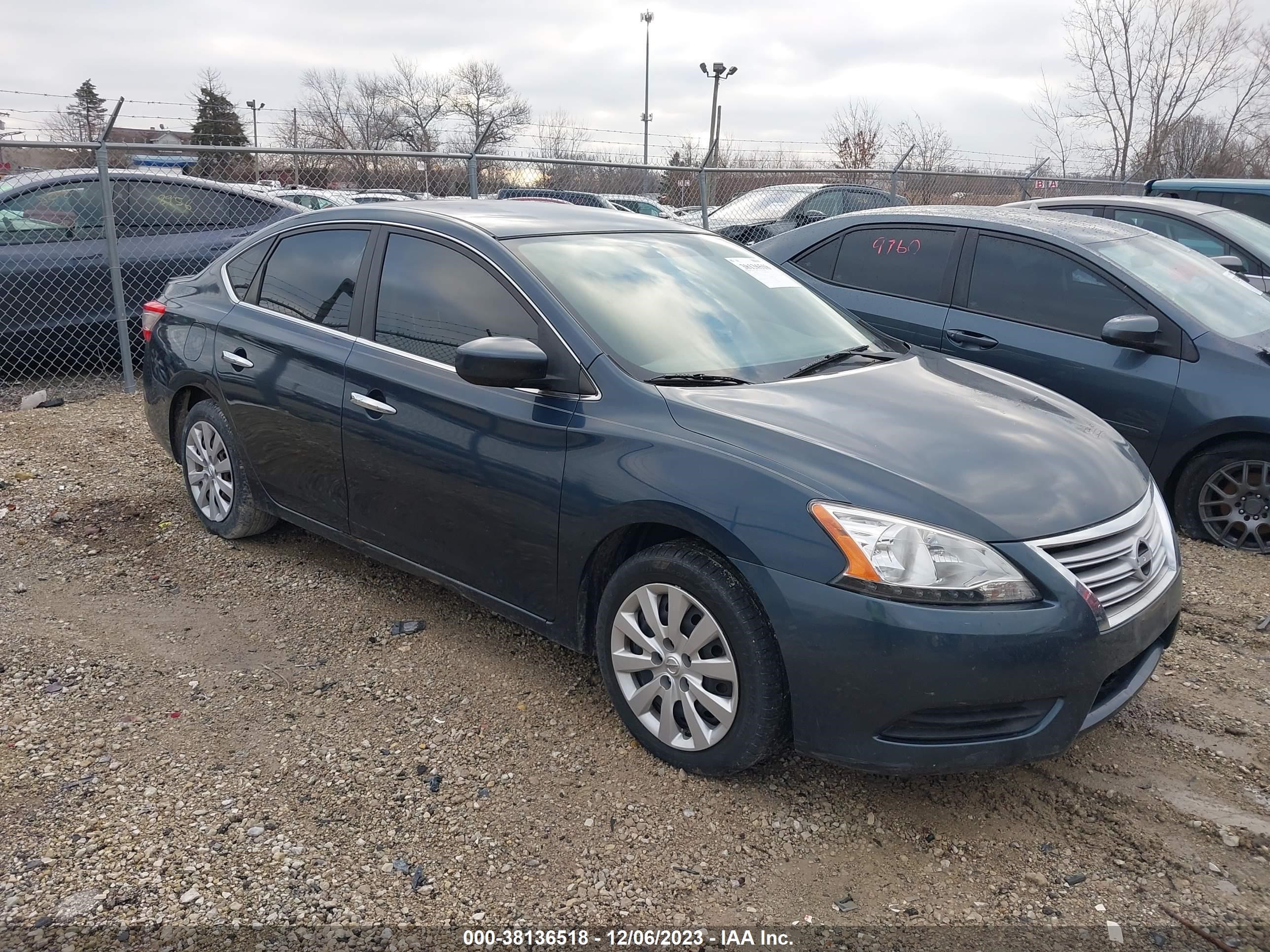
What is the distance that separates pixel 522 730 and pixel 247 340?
7.39ft

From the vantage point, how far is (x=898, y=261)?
19.2 ft

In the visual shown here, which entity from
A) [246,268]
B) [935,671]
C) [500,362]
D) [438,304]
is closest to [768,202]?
[246,268]

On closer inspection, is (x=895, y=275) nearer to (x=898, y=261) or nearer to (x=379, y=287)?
(x=898, y=261)

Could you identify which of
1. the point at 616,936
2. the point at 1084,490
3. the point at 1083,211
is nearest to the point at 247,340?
the point at 616,936

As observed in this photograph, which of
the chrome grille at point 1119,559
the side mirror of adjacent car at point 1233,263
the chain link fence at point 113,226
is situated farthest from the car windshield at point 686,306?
the side mirror of adjacent car at point 1233,263

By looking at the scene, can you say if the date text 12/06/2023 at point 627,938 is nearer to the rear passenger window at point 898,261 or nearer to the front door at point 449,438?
the front door at point 449,438

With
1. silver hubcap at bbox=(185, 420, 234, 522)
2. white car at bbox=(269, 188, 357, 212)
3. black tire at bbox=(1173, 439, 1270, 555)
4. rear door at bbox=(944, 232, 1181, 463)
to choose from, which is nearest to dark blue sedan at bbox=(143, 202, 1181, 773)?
silver hubcap at bbox=(185, 420, 234, 522)

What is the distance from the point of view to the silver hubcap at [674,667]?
2807 millimetres

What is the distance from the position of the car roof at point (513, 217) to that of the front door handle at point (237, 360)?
0.68 m

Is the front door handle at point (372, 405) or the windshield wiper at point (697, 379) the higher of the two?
the windshield wiper at point (697, 379)

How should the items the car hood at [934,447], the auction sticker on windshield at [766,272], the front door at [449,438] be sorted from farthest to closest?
the auction sticker on windshield at [766,272] → the front door at [449,438] → the car hood at [934,447]

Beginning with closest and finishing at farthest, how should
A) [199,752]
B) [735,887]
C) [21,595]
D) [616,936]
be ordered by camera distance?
→ [616,936]
[735,887]
[199,752]
[21,595]

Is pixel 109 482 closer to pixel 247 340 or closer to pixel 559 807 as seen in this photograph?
pixel 247 340

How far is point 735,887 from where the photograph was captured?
2549 mm
